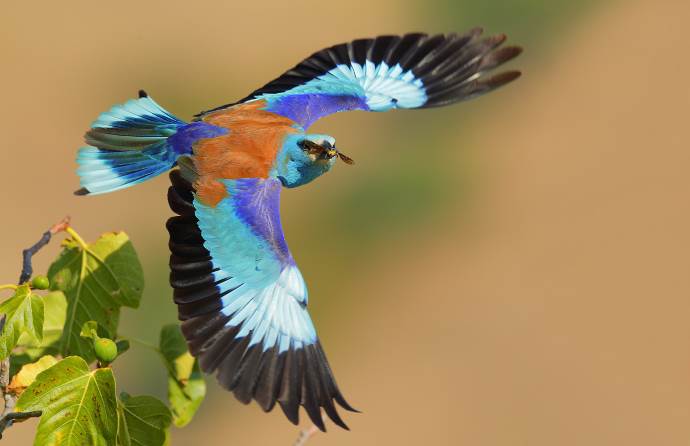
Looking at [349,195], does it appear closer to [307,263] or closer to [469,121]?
[307,263]

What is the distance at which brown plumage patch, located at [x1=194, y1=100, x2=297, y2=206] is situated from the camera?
4.06 m

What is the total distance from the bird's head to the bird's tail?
0.42 meters

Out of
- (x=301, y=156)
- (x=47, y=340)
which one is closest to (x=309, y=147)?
(x=301, y=156)

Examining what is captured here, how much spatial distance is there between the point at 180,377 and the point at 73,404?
668mm

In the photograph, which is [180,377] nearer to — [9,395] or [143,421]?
[143,421]

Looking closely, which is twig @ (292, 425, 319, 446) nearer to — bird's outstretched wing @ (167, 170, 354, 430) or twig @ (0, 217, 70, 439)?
bird's outstretched wing @ (167, 170, 354, 430)

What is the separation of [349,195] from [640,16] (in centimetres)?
415

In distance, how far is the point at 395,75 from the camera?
5.24 metres

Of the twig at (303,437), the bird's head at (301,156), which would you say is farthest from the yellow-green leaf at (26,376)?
the bird's head at (301,156)

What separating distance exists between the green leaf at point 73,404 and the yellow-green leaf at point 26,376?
15 cm

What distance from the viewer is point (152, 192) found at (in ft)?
27.7

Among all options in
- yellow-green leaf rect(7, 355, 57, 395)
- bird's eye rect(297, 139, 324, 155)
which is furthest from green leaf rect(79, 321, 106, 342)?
bird's eye rect(297, 139, 324, 155)

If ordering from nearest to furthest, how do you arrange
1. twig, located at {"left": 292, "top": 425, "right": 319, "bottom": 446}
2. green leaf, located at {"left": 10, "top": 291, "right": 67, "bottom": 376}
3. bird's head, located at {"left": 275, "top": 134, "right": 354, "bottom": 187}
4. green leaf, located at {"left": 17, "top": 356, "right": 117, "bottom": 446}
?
green leaf, located at {"left": 17, "top": 356, "right": 117, "bottom": 446}, twig, located at {"left": 292, "top": 425, "right": 319, "bottom": 446}, green leaf, located at {"left": 10, "top": 291, "right": 67, "bottom": 376}, bird's head, located at {"left": 275, "top": 134, "right": 354, "bottom": 187}

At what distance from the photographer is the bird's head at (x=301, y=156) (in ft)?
14.1
